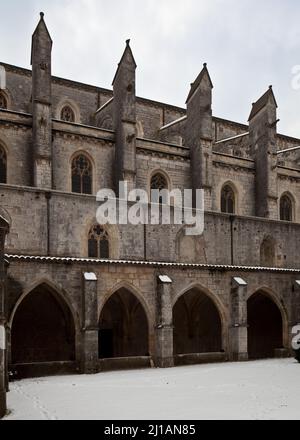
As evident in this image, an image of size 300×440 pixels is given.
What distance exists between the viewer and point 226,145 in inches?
1508

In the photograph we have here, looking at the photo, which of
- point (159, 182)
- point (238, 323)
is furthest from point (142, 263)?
point (159, 182)

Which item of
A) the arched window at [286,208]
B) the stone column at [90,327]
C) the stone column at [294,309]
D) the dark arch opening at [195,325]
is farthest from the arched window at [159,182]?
the stone column at [90,327]

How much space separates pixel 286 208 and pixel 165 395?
2615 cm

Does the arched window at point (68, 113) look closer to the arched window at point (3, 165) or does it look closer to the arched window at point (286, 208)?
the arched window at point (3, 165)

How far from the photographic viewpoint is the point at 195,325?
2667cm

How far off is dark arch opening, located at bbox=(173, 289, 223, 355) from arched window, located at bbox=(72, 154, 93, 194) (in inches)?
331

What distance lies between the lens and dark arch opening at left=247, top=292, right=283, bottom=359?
27422 millimetres

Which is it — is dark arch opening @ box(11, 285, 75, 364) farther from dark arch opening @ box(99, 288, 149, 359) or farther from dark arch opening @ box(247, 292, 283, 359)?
dark arch opening @ box(247, 292, 283, 359)

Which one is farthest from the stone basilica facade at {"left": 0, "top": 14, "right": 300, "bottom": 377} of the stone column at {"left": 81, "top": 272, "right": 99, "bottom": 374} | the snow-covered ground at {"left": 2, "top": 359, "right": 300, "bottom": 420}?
the snow-covered ground at {"left": 2, "top": 359, "right": 300, "bottom": 420}

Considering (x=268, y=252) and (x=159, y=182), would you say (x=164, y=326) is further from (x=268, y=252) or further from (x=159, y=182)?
(x=159, y=182)

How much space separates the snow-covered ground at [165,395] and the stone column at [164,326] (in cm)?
84

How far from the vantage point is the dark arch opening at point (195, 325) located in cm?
2603
